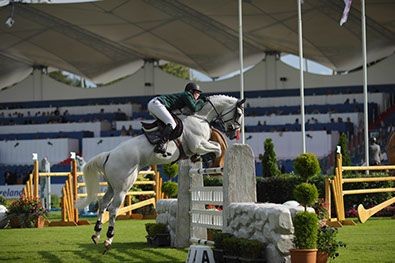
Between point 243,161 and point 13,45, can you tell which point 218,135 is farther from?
point 13,45

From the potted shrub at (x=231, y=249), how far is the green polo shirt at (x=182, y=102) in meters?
2.62

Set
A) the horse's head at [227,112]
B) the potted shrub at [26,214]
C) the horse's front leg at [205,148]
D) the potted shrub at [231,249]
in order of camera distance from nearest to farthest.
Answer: the potted shrub at [231,249], the horse's front leg at [205,148], the horse's head at [227,112], the potted shrub at [26,214]

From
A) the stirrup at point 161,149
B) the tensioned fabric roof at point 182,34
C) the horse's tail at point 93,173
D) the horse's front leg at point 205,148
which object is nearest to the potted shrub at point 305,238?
the horse's front leg at point 205,148

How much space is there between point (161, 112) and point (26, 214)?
29.1 feet

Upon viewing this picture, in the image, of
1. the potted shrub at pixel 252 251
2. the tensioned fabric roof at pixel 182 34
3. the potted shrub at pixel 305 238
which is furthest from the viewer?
the tensioned fabric roof at pixel 182 34

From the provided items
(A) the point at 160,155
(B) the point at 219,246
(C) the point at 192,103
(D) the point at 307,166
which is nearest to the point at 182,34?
(C) the point at 192,103

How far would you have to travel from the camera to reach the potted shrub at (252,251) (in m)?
9.88

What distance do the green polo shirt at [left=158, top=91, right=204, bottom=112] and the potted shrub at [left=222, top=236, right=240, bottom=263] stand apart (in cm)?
262

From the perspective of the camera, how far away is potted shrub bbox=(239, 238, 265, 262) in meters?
9.88

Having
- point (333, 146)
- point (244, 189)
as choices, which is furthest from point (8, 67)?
point (244, 189)

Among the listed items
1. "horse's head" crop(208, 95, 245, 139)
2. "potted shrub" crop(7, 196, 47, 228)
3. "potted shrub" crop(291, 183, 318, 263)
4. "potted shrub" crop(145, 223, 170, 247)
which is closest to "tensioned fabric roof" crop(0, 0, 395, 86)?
"potted shrub" crop(7, 196, 47, 228)

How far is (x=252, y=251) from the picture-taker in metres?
9.90

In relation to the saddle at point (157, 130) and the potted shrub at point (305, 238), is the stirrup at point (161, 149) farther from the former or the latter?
the potted shrub at point (305, 238)

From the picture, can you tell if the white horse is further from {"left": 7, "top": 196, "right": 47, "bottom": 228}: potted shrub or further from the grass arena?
{"left": 7, "top": 196, "right": 47, "bottom": 228}: potted shrub
